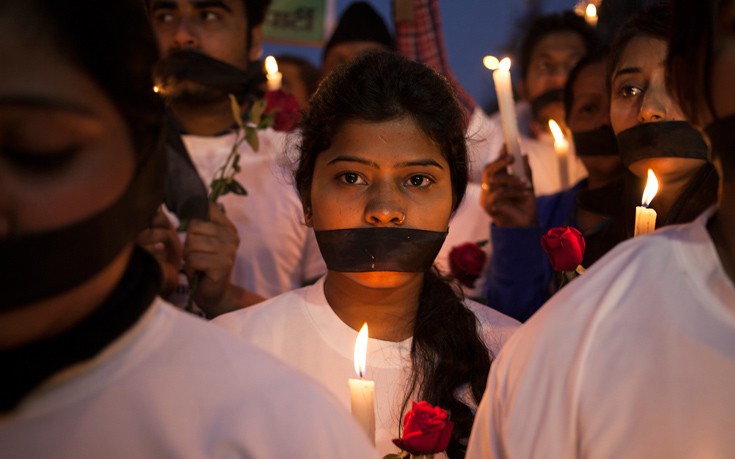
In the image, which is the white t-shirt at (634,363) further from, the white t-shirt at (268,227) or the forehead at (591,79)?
the forehead at (591,79)

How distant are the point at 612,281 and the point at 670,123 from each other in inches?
54.1

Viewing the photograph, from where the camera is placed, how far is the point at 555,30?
5.91 m

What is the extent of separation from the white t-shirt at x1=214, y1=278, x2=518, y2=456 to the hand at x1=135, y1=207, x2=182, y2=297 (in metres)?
0.56

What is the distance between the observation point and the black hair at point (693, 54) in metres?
1.62

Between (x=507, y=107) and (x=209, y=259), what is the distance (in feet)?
4.14

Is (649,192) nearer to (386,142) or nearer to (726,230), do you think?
(726,230)

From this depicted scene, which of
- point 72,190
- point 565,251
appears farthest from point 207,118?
point 72,190

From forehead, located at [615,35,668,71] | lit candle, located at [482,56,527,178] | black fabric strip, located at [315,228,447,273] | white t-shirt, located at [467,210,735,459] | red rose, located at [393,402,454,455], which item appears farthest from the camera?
lit candle, located at [482,56,527,178]

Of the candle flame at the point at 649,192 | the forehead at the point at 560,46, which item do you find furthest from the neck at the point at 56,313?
the forehead at the point at 560,46

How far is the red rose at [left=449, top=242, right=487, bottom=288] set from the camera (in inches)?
146

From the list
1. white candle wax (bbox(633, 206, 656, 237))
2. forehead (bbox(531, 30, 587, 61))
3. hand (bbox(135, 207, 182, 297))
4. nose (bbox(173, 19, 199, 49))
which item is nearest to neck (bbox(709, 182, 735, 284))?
white candle wax (bbox(633, 206, 656, 237))

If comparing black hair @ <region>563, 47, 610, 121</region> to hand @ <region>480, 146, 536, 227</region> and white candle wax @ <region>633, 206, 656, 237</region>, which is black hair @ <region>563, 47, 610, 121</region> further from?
white candle wax @ <region>633, 206, 656, 237</region>

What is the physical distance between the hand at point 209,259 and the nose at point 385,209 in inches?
37.9

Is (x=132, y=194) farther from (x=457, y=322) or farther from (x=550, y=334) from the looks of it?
(x=457, y=322)
